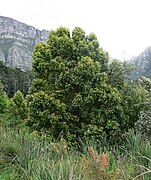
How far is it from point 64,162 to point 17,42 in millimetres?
151045

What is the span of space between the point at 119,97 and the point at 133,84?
2.00m

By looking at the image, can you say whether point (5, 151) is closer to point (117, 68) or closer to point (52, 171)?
point (52, 171)

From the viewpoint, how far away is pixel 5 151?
6238 mm

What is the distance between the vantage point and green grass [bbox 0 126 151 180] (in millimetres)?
3082

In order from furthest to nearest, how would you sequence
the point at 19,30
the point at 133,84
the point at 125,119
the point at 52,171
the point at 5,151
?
the point at 19,30
the point at 133,84
the point at 125,119
the point at 5,151
the point at 52,171

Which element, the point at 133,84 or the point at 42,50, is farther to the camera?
the point at 133,84

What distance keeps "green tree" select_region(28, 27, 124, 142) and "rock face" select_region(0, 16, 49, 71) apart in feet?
333

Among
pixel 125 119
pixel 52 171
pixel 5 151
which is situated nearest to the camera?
pixel 52 171

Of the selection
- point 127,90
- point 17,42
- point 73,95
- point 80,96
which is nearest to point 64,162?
point 80,96

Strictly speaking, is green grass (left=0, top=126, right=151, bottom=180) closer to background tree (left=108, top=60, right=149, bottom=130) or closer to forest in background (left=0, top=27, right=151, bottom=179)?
forest in background (left=0, top=27, right=151, bottom=179)

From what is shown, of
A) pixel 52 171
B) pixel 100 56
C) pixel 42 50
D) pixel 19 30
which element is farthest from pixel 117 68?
pixel 19 30

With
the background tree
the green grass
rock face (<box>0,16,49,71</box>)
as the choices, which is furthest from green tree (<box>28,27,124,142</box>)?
rock face (<box>0,16,49,71</box>)

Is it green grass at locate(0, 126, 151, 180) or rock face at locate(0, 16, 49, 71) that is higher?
rock face at locate(0, 16, 49, 71)

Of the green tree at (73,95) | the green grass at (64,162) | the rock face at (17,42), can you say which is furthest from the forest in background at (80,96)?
the rock face at (17,42)
